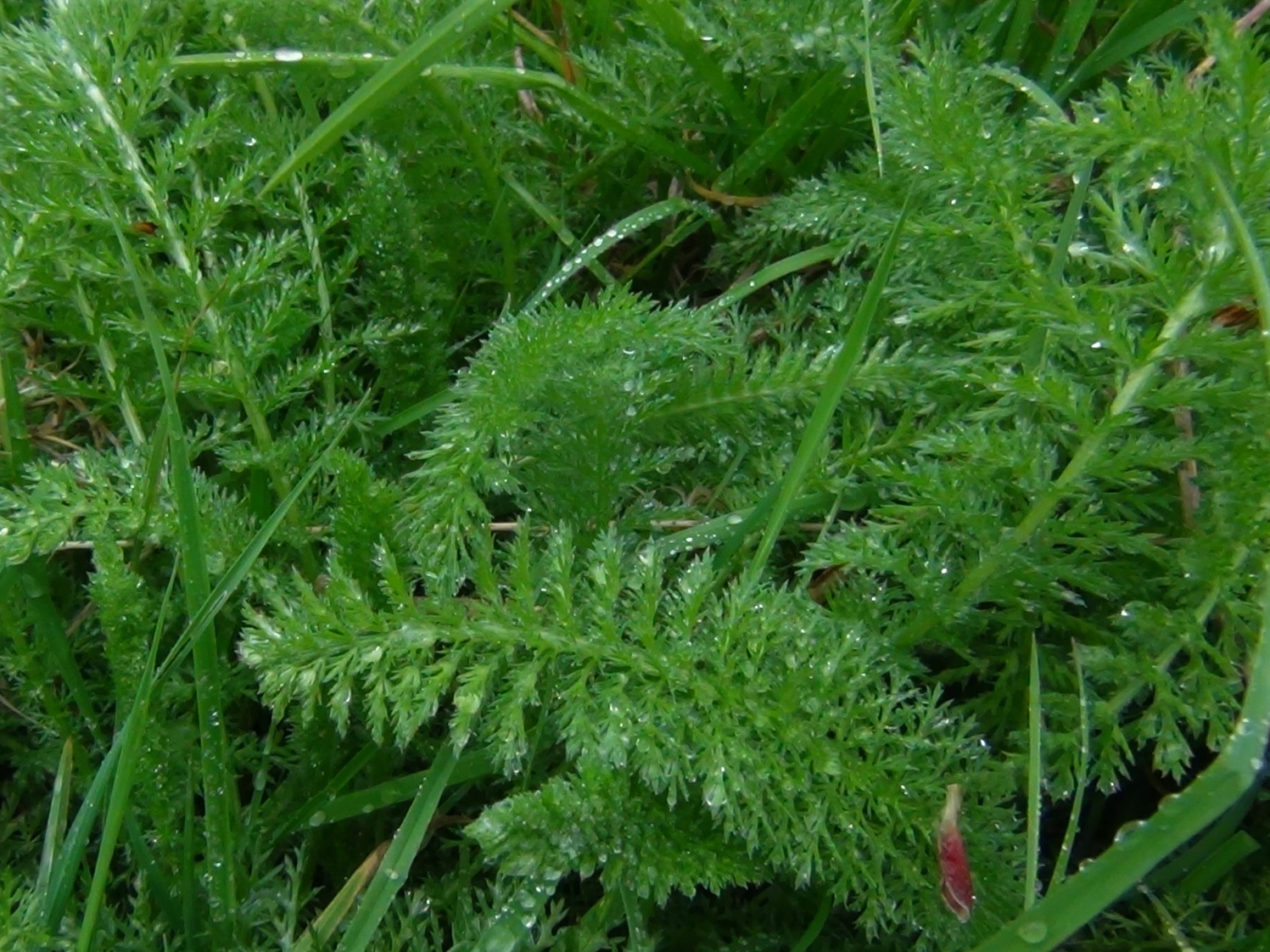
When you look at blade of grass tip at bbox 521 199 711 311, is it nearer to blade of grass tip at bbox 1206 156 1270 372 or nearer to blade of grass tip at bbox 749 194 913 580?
blade of grass tip at bbox 749 194 913 580

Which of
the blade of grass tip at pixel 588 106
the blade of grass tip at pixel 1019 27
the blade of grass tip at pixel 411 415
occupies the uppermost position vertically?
the blade of grass tip at pixel 1019 27

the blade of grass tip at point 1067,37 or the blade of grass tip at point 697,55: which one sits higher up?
the blade of grass tip at point 1067,37

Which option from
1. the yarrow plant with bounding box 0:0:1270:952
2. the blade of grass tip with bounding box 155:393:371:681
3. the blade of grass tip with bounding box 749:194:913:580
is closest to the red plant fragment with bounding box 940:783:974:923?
the yarrow plant with bounding box 0:0:1270:952

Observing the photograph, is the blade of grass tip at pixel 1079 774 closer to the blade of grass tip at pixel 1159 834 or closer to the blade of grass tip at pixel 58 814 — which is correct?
the blade of grass tip at pixel 1159 834

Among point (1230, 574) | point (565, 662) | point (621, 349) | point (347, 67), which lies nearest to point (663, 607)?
point (565, 662)

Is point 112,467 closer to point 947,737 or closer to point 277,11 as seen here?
point 277,11

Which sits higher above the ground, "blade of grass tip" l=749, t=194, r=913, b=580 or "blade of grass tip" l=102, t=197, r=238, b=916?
"blade of grass tip" l=749, t=194, r=913, b=580

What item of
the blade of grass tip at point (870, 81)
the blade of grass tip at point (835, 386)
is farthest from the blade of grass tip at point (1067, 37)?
the blade of grass tip at point (835, 386)
